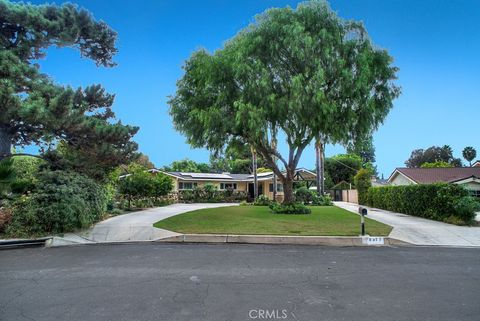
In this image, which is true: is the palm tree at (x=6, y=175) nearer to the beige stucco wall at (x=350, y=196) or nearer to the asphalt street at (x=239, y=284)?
the asphalt street at (x=239, y=284)

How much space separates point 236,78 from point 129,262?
34.5 ft

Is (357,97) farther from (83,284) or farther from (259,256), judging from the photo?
(83,284)

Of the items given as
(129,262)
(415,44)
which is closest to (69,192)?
(129,262)

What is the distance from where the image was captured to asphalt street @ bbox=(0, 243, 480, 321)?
4137 mm

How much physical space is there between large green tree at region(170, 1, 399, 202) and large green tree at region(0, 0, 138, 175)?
13.9 ft

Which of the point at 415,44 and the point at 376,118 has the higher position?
the point at 415,44

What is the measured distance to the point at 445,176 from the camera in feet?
90.4

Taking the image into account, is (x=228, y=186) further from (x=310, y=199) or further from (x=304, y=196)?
(x=310, y=199)

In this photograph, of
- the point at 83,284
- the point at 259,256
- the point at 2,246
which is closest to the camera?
the point at 83,284

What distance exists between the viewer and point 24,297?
4742mm

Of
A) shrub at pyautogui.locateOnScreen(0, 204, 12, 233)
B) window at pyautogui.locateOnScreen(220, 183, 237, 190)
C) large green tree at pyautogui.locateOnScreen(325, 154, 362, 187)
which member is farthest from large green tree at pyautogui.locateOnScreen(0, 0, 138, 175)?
large green tree at pyautogui.locateOnScreen(325, 154, 362, 187)

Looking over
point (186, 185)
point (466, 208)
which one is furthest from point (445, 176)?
point (186, 185)

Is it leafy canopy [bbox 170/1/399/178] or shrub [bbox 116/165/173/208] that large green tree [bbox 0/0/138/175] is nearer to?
leafy canopy [bbox 170/1/399/178]

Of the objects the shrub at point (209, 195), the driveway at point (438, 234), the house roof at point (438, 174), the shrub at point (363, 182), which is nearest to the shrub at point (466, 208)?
the driveway at point (438, 234)
